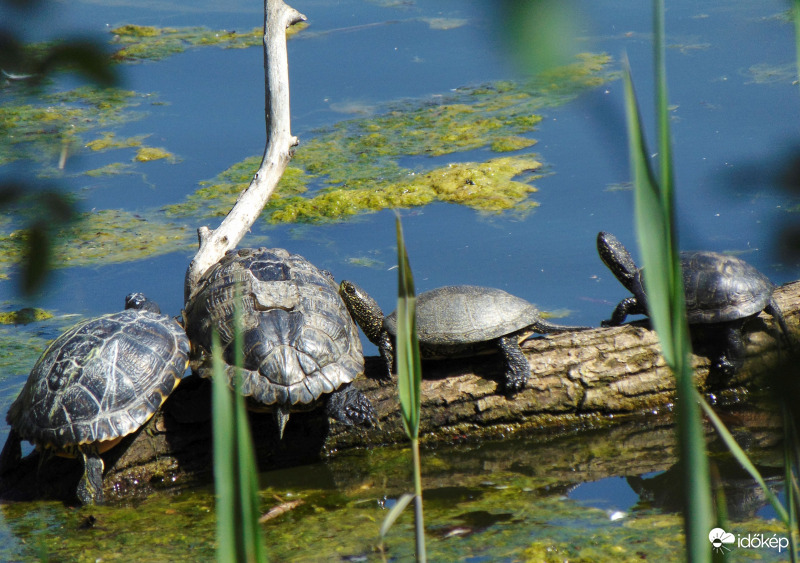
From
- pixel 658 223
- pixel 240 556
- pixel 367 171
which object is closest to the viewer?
pixel 658 223

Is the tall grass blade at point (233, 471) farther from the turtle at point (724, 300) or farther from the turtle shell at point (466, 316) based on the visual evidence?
the turtle at point (724, 300)

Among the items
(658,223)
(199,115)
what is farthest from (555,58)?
(199,115)

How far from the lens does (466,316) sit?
3.80m

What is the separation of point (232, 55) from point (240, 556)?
30.7ft

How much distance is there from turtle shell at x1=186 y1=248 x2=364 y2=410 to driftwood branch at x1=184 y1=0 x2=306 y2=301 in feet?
1.23

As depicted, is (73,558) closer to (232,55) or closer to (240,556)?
(240,556)

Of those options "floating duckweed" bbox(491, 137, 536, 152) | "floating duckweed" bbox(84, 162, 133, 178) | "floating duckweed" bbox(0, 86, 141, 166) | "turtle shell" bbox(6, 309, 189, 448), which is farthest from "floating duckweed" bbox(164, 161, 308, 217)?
"floating duckweed" bbox(0, 86, 141, 166)

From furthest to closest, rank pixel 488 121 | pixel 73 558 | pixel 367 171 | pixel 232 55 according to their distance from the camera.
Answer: pixel 232 55
pixel 488 121
pixel 367 171
pixel 73 558

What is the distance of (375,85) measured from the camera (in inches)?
348

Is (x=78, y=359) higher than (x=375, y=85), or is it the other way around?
(x=375, y=85)

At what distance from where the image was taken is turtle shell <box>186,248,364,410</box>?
3.52 metres

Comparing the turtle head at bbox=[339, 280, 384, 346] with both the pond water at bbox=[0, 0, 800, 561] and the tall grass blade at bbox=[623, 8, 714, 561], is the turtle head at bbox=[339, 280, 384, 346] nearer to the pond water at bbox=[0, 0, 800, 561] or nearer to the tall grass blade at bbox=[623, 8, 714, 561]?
the pond water at bbox=[0, 0, 800, 561]

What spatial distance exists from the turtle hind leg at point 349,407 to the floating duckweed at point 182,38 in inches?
276

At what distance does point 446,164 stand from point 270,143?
276 centimetres
